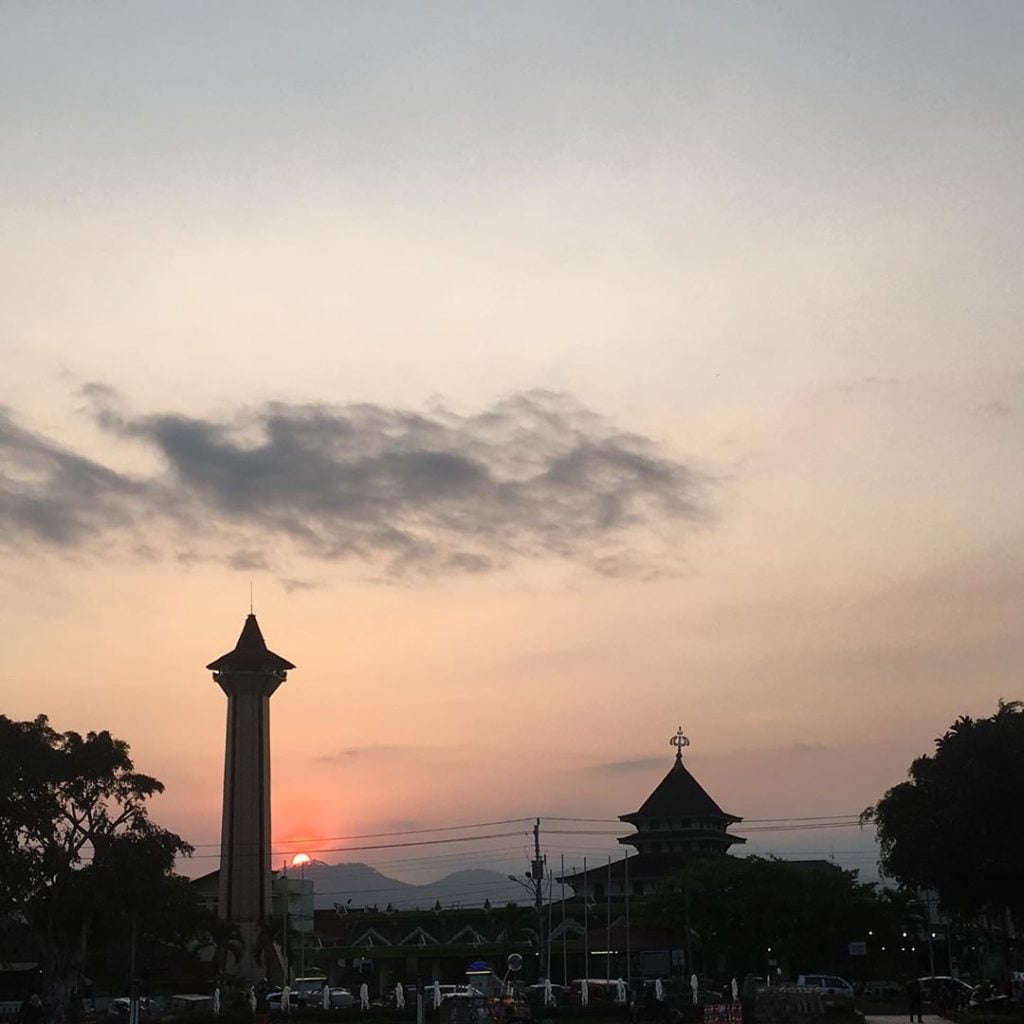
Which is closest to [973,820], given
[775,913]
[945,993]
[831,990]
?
[831,990]

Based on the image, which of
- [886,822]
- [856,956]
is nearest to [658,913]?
[856,956]

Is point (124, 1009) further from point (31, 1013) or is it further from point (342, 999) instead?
point (31, 1013)

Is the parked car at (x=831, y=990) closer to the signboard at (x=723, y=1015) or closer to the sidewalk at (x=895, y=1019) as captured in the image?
the sidewalk at (x=895, y=1019)

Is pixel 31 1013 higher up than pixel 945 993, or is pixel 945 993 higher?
pixel 31 1013

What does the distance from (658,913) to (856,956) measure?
37.8 ft

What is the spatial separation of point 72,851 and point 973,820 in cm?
4059

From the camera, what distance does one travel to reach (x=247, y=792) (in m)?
102

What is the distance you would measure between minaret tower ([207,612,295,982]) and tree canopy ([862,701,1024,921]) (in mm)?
56464

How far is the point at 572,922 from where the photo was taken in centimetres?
9919

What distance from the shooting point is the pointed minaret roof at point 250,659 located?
107 m

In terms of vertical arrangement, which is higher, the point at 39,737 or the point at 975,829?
the point at 39,737

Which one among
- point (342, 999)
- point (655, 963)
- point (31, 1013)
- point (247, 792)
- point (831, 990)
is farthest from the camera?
point (247, 792)

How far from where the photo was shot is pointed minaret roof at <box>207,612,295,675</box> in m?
107

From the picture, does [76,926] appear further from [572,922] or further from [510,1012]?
[572,922]
